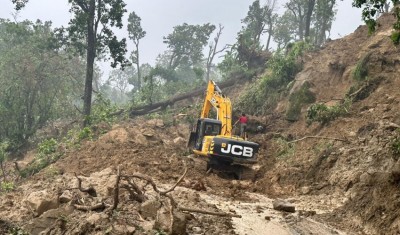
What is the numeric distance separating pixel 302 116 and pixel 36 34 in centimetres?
2313

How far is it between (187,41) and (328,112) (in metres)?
36.9

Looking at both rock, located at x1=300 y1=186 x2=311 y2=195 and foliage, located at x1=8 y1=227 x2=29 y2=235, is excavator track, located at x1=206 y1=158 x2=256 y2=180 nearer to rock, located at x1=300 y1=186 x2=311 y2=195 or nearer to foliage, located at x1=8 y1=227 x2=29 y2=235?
rock, located at x1=300 y1=186 x2=311 y2=195

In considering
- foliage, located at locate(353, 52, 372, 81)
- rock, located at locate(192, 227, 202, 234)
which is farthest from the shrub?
foliage, located at locate(353, 52, 372, 81)

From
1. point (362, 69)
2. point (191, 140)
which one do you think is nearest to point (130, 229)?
point (191, 140)

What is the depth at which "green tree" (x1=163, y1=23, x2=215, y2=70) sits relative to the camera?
49.7 m

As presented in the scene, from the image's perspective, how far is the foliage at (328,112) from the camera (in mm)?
14961

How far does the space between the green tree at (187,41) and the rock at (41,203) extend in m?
42.1

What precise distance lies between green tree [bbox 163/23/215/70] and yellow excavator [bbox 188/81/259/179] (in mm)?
34906

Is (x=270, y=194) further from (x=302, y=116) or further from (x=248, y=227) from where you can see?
(x=302, y=116)

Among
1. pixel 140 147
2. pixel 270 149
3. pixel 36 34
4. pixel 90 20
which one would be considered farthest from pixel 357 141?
pixel 36 34

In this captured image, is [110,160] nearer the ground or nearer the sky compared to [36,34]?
nearer the ground

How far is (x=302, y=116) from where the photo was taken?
18.0m

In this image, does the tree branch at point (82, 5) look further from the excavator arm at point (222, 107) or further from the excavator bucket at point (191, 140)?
the excavator bucket at point (191, 140)

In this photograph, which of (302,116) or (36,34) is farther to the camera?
(36,34)
